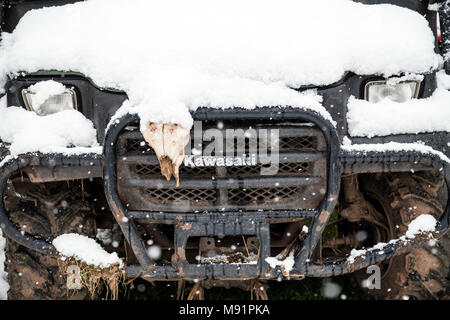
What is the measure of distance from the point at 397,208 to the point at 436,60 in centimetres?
80

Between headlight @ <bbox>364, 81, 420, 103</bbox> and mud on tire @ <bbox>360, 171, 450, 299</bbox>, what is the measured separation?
0.45m

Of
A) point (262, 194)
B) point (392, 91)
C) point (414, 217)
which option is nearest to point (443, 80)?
point (392, 91)

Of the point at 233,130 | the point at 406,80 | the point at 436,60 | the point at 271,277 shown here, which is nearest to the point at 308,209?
the point at 271,277

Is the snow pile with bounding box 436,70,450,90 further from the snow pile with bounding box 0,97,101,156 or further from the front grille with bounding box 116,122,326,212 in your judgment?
the snow pile with bounding box 0,97,101,156

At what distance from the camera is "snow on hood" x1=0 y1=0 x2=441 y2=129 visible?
232 cm

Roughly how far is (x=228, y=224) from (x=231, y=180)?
0.68 feet

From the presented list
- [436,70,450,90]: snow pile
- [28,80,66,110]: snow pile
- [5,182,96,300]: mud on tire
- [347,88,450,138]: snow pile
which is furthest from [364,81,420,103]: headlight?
[5,182,96,300]: mud on tire

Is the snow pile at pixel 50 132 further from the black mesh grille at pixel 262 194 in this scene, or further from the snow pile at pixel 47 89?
the black mesh grille at pixel 262 194

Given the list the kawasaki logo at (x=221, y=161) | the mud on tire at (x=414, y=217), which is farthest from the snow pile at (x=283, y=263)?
the mud on tire at (x=414, y=217)

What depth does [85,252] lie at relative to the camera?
2635mm

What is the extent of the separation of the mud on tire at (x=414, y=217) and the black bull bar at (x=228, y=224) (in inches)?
6.9

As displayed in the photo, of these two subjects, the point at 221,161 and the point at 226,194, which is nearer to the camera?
the point at 221,161

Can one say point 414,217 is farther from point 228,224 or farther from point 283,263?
point 228,224
